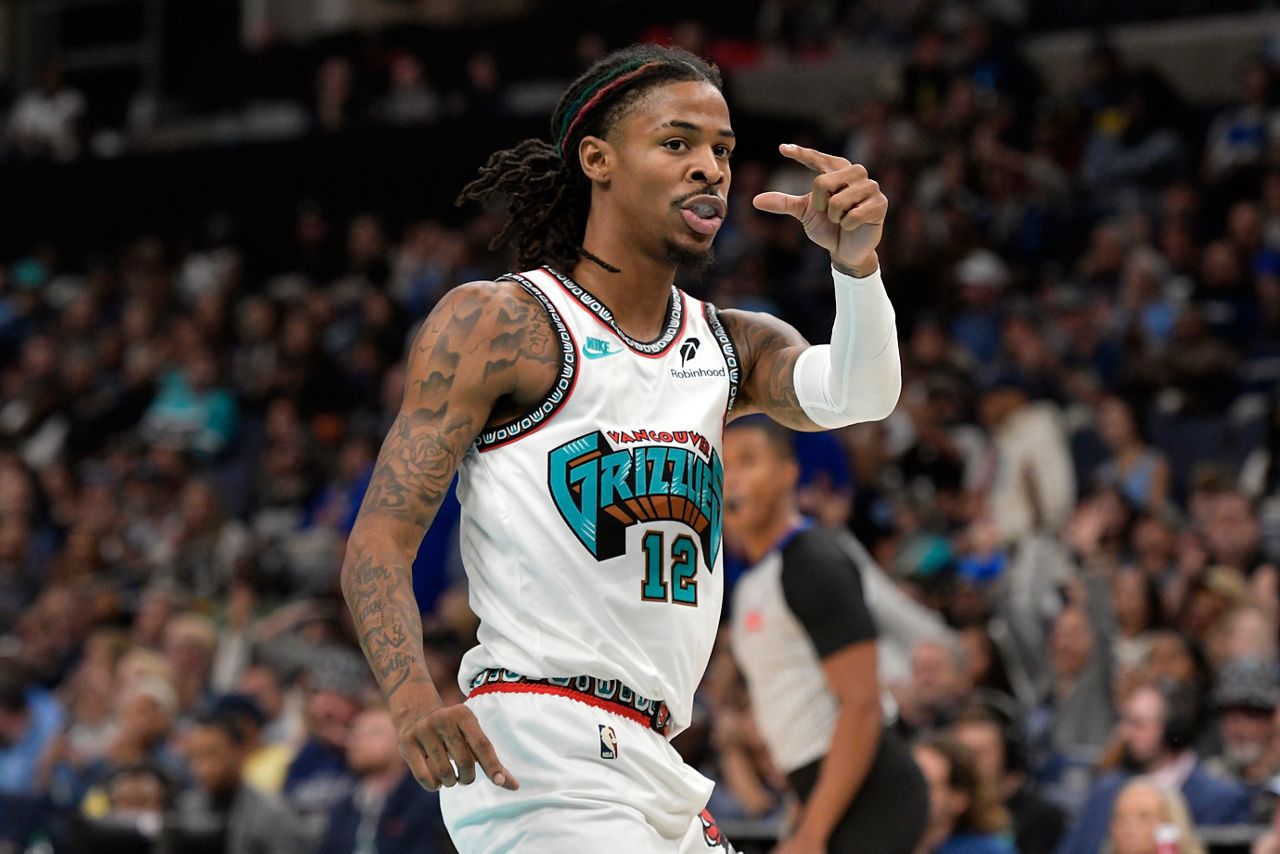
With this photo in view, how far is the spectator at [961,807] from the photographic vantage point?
712cm

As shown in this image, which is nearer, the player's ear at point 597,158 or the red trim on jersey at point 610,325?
the red trim on jersey at point 610,325

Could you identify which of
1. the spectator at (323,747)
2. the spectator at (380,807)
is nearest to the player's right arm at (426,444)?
the spectator at (380,807)

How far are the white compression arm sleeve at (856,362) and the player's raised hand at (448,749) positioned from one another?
111 cm

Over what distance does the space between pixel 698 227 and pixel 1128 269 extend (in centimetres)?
834

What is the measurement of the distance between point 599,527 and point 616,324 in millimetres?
473

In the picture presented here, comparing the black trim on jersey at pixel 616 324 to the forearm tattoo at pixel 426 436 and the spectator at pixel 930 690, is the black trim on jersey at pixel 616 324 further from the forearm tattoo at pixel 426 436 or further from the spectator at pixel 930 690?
the spectator at pixel 930 690

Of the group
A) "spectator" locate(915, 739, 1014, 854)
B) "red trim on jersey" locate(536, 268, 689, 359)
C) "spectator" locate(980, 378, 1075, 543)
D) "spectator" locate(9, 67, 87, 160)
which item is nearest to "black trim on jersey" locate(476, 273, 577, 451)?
"red trim on jersey" locate(536, 268, 689, 359)

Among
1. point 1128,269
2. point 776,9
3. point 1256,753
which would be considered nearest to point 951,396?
point 1128,269

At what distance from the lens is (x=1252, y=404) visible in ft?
34.4

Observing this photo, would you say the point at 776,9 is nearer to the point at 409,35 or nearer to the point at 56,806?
the point at 409,35

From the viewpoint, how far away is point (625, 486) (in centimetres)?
372

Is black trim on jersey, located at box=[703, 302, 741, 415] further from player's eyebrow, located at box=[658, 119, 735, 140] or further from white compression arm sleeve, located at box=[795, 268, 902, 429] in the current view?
player's eyebrow, located at box=[658, 119, 735, 140]

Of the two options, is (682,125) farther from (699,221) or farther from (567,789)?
(567,789)

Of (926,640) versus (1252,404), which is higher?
(1252,404)
